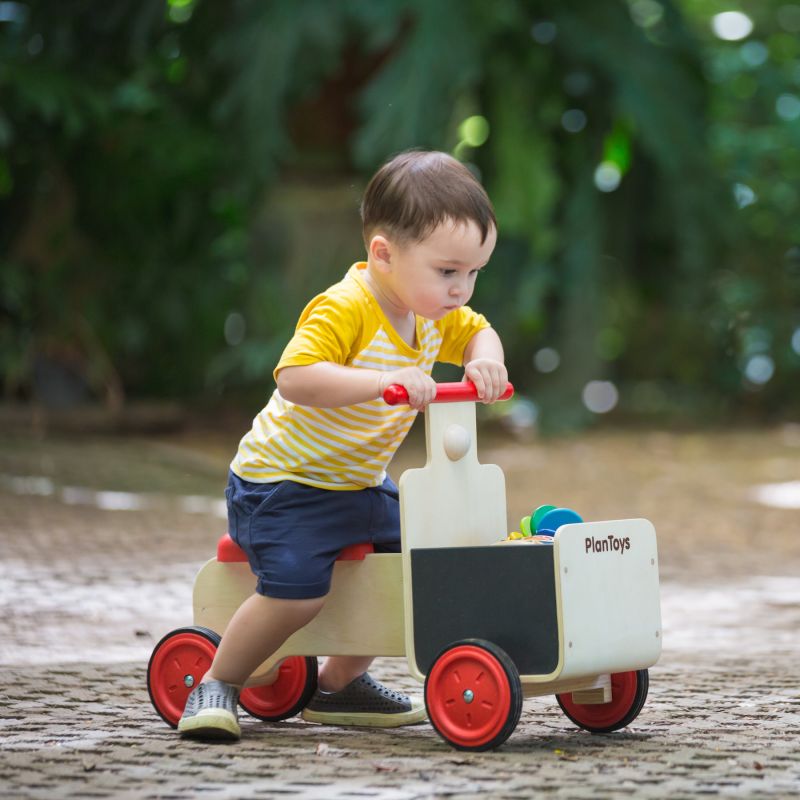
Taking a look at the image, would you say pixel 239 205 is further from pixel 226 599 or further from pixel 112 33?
pixel 226 599

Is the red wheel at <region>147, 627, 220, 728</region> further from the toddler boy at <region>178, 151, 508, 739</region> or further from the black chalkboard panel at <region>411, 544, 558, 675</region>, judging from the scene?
the black chalkboard panel at <region>411, 544, 558, 675</region>

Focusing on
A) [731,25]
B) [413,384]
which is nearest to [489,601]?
[413,384]

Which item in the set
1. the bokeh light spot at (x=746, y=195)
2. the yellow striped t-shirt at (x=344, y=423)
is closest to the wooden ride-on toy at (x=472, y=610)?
the yellow striped t-shirt at (x=344, y=423)

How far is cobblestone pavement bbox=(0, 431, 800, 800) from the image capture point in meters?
2.28

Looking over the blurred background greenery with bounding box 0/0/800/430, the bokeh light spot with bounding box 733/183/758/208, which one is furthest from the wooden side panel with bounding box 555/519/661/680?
the bokeh light spot with bounding box 733/183/758/208

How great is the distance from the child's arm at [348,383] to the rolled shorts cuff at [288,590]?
320 mm

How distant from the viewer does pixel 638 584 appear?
264cm

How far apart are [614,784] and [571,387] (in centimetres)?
816

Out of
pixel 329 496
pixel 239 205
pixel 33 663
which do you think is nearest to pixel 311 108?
pixel 239 205

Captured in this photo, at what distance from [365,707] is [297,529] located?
475mm

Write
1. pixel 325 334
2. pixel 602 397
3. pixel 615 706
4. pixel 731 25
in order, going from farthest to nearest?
pixel 731 25 < pixel 602 397 < pixel 615 706 < pixel 325 334

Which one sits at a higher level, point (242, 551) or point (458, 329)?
point (458, 329)

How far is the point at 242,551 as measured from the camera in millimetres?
2820

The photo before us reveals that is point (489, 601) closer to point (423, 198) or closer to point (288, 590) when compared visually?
point (288, 590)
